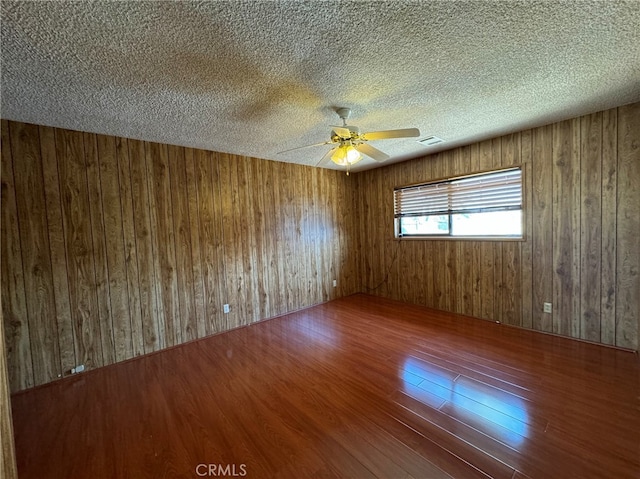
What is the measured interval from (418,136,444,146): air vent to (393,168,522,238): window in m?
0.66

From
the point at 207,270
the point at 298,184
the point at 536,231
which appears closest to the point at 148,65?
the point at 207,270

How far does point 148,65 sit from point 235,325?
300cm

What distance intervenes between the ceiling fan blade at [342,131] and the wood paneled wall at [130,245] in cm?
194

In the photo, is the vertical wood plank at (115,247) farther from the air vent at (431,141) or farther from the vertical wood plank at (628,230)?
the vertical wood plank at (628,230)

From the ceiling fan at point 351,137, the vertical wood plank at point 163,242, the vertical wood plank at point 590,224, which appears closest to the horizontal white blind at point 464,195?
the vertical wood plank at point 590,224

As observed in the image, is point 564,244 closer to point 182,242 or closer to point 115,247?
point 182,242

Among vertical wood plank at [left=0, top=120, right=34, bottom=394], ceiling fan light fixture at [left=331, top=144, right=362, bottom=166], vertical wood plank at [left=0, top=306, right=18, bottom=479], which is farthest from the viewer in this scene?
ceiling fan light fixture at [left=331, top=144, right=362, bottom=166]

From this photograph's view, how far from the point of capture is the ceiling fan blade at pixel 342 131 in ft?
6.62

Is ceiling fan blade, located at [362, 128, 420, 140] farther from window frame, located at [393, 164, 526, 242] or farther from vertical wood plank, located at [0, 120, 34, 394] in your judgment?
vertical wood plank, located at [0, 120, 34, 394]

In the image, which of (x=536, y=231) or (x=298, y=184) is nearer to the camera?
(x=536, y=231)

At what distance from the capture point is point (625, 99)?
2.28m

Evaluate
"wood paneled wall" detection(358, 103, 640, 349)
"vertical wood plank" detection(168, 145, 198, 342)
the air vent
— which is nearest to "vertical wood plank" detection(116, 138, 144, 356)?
"vertical wood plank" detection(168, 145, 198, 342)

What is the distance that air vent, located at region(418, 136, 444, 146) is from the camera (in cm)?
314

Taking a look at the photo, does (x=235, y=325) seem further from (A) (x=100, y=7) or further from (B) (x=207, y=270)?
(A) (x=100, y=7)
